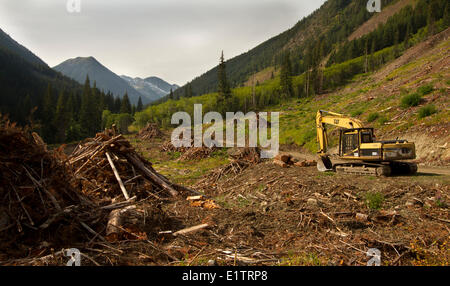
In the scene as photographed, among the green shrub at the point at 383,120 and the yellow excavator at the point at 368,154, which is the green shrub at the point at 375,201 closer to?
the yellow excavator at the point at 368,154

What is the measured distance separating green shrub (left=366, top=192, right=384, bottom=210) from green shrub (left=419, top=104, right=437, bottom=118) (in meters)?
13.7

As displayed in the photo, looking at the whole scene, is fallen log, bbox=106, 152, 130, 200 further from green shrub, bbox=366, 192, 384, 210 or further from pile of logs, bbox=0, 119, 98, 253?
green shrub, bbox=366, 192, 384, 210

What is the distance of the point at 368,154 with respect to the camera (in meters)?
12.2

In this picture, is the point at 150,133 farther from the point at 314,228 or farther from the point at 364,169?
the point at 314,228

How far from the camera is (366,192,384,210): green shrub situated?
8.17m

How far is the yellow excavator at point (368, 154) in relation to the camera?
36.7 ft

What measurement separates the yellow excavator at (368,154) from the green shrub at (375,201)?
3.79m

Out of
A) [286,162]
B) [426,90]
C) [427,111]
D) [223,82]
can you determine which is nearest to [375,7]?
[223,82]

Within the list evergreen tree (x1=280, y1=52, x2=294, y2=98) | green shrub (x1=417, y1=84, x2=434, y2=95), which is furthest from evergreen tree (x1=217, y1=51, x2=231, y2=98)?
green shrub (x1=417, y1=84, x2=434, y2=95)

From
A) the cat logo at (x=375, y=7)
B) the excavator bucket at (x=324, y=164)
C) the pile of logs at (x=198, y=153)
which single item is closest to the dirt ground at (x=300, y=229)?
the excavator bucket at (x=324, y=164)
